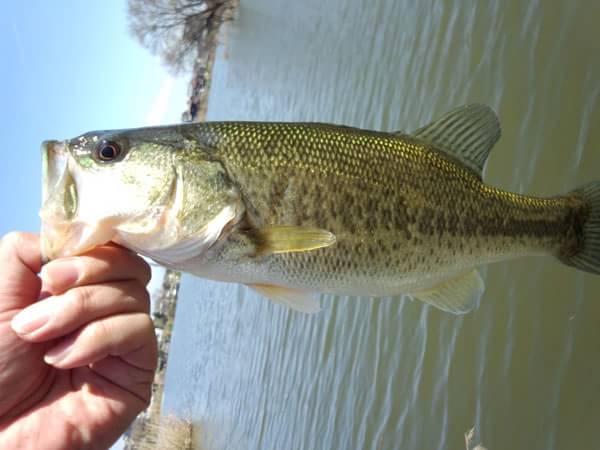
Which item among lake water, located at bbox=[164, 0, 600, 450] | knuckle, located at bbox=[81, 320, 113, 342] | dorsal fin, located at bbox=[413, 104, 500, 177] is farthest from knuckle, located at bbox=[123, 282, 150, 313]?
lake water, located at bbox=[164, 0, 600, 450]

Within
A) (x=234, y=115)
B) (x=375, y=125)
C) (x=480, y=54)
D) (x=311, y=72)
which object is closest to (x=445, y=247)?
(x=480, y=54)

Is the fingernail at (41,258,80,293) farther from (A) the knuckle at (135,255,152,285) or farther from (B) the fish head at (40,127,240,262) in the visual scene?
(A) the knuckle at (135,255,152,285)

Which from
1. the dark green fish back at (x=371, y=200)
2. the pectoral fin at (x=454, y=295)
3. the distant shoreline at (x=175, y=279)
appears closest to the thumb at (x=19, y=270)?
the dark green fish back at (x=371, y=200)

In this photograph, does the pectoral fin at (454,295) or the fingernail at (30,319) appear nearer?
the fingernail at (30,319)

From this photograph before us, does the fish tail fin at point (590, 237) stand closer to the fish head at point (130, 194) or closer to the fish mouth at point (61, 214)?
the fish head at point (130, 194)

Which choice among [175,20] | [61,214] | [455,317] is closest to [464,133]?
[61,214]
